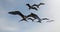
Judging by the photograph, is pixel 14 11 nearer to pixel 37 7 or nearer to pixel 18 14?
pixel 18 14

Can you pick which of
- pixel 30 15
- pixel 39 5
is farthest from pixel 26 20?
pixel 39 5

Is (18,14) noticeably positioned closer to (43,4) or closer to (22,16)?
(22,16)

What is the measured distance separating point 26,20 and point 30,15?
1.51 m

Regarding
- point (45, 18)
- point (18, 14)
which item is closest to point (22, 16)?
point (18, 14)

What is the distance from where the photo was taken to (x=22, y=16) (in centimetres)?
4938

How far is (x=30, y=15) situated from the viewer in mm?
48750

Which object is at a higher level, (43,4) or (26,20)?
(43,4)

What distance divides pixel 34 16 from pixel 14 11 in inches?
121

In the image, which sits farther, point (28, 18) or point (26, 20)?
point (28, 18)

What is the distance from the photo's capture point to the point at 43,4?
5128cm

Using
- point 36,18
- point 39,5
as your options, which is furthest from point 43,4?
point 36,18

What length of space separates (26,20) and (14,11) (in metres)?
2.33

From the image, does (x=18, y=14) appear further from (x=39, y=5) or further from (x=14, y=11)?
(x=39, y=5)

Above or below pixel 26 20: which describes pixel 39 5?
above
